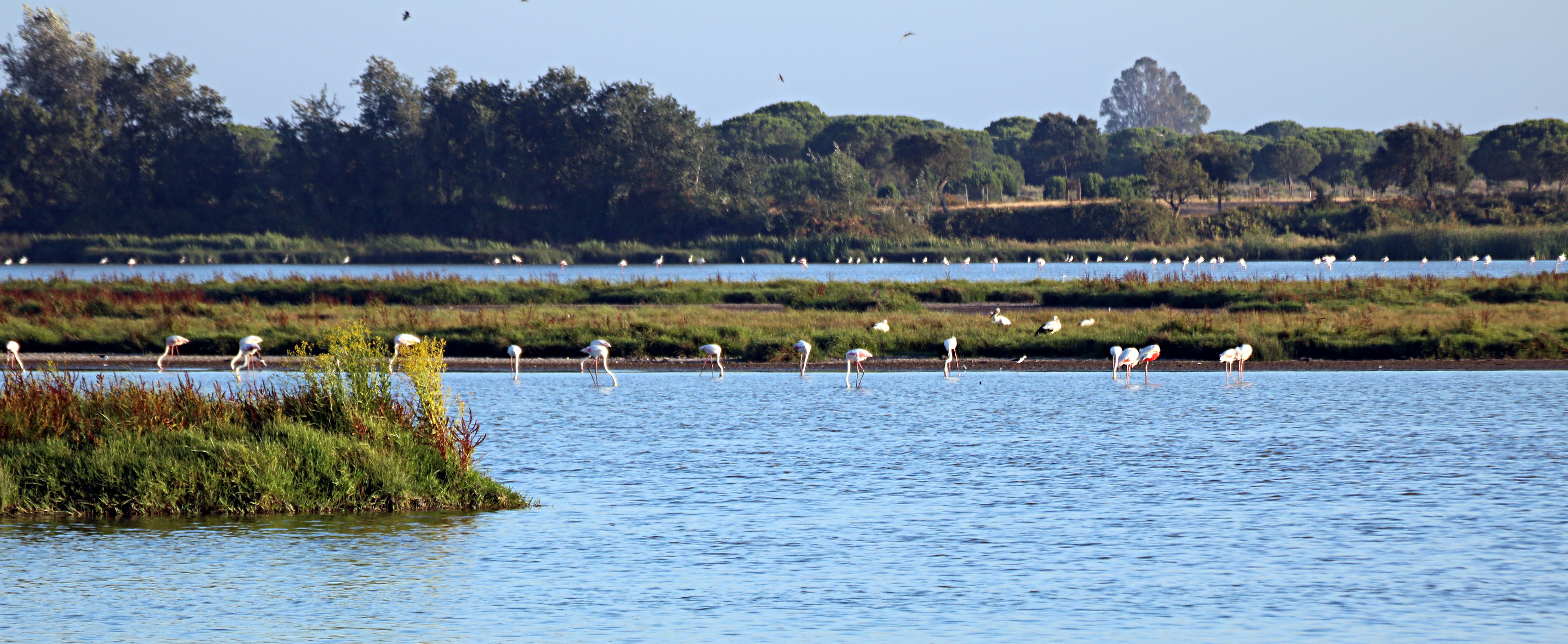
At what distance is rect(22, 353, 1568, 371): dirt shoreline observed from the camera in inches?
1176

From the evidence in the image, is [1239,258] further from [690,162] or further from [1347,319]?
[1347,319]

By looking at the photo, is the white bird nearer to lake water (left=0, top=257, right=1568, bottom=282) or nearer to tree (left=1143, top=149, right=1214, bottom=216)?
lake water (left=0, top=257, right=1568, bottom=282)

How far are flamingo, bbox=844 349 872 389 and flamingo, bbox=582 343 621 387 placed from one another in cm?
442

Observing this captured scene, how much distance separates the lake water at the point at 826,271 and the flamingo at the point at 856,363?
20.5m

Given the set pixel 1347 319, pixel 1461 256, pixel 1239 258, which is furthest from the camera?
pixel 1239 258

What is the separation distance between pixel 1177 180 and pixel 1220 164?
5009 millimetres

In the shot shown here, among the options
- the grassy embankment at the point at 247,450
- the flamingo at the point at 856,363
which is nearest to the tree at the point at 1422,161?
the flamingo at the point at 856,363

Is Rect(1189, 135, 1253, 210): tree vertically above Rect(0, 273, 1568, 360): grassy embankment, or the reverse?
Rect(1189, 135, 1253, 210): tree

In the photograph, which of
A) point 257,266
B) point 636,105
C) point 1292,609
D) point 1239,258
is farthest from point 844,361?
point 636,105

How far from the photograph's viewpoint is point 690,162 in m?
111

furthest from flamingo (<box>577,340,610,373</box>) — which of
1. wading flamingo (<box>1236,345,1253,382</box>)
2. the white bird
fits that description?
wading flamingo (<box>1236,345,1253,382</box>)

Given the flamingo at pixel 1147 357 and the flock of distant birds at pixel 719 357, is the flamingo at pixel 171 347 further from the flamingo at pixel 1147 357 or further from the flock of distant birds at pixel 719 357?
the flamingo at pixel 1147 357

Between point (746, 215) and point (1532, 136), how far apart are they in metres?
69.4

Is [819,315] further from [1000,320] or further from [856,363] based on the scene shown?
[856,363]
